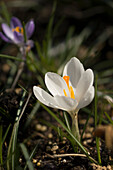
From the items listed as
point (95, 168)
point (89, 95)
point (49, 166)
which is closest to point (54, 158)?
point (49, 166)

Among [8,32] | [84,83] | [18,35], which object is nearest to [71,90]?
[84,83]

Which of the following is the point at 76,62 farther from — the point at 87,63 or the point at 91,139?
the point at 87,63

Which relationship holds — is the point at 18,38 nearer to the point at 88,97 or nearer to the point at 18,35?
the point at 18,35

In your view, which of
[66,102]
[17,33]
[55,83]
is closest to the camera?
[66,102]

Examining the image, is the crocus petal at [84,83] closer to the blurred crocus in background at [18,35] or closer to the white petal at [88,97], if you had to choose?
the white petal at [88,97]

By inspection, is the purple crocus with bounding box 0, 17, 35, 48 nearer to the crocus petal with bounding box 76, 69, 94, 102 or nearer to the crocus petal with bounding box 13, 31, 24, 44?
the crocus petal with bounding box 13, 31, 24, 44

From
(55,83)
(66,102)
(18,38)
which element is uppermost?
(18,38)

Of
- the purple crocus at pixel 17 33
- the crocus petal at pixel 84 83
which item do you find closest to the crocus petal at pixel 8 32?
the purple crocus at pixel 17 33

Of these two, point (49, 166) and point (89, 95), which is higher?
point (89, 95)
